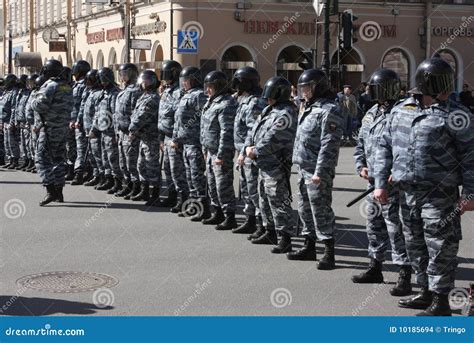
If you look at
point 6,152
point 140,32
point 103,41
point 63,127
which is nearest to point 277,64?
point 140,32

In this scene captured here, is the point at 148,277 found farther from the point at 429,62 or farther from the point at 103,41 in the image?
the point at 103,41

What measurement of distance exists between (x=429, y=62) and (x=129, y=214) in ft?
21.0

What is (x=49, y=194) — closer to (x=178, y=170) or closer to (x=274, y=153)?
(x=178, y=170)

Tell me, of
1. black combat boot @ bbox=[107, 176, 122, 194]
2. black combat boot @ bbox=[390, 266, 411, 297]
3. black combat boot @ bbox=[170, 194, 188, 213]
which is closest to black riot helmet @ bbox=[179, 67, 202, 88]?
black combat boot @ bbox=[170, 194, 188, 213]

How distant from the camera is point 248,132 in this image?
993 centimetres

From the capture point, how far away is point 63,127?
12.9m

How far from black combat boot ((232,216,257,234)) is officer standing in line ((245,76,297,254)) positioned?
1320 millimetres

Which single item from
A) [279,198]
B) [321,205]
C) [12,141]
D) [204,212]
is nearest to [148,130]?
[204,212]

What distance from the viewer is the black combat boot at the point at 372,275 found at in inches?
314

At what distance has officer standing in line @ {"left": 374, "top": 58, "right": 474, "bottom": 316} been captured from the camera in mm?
6348

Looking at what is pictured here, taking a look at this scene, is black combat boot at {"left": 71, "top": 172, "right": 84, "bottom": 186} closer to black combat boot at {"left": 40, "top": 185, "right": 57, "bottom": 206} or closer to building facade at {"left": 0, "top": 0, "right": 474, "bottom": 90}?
black combat boot at {"left": 40, "top": 185, "right": 57, "bottom": 206}

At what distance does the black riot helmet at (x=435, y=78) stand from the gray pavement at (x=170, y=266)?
1.85m

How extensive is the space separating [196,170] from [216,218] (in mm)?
755

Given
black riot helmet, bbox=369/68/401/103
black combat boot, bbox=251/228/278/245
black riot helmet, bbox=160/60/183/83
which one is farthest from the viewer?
black riot helmet, bbox=160/60/183/83
